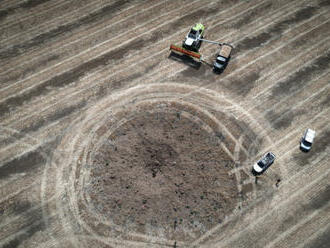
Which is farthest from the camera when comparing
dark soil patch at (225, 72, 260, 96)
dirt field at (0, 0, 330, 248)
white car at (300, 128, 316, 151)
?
dark soil patch at (225, 72, 260, 96)

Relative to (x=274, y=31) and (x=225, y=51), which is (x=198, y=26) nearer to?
(x=225, y=51)

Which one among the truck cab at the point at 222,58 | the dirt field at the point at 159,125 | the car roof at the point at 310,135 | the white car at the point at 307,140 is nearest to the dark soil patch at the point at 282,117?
the dirt field at the point at 159,125

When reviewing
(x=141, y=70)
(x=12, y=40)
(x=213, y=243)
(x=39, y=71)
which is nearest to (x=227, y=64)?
(x=141, y=70)

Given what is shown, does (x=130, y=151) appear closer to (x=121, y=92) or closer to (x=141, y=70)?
(x=121, y=92)

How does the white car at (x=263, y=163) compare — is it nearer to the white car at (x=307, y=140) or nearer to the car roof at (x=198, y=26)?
the white car at (x=307, y=140)

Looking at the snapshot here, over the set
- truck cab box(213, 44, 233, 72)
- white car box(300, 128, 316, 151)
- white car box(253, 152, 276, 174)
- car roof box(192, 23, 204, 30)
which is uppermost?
car roof box(192, 23, 204, 30)

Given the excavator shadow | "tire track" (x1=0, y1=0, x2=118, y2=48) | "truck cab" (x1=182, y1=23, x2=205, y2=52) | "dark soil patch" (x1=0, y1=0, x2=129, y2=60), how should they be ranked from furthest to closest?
1. "tire track" (x1=0, y1=0, x2=118, y2=48)
2. "dark soil patch" (x1=0, y1=0, x2=129, y2=60)
3. the excavator shadow
4. "truck cab" (x1=182, y1=23, x2=205, y2=52)

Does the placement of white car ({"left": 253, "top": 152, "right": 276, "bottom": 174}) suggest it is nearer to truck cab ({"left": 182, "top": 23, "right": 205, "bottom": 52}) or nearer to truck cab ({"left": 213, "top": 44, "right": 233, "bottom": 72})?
truck cab ({"left": 213, "top": 44, "right": 233, "bottom": 72})

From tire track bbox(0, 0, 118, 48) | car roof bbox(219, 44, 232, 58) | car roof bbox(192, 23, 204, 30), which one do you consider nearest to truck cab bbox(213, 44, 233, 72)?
car roof bbox(219, 44, 232, 58)

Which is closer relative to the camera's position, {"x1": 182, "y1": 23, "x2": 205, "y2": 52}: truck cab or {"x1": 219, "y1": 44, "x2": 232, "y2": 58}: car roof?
{"x1": 219, "y1": 44, "x2": 232, "y2": 58}: car roof
